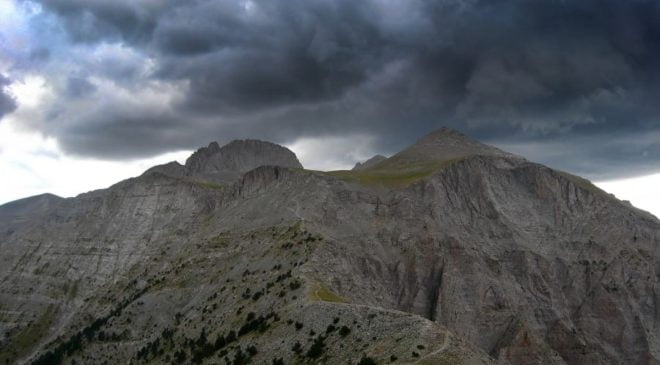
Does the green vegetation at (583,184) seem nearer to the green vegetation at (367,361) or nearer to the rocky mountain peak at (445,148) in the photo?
the rocky mountain peak at (445,148)

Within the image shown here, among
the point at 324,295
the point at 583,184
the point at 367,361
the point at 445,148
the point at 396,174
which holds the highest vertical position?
the point at 445,148

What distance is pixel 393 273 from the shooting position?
375 ft

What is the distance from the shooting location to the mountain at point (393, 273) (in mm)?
93875

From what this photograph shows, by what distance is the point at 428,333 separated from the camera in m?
57.0

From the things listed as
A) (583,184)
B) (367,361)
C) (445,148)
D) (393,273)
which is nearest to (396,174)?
(445,148)

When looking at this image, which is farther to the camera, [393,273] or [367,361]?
[393,273]

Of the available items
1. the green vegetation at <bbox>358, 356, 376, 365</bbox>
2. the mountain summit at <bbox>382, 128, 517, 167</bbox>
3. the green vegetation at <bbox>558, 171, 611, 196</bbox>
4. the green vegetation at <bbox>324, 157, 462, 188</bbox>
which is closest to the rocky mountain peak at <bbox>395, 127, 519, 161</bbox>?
the mountain summit at <bbox>382, 128, 517, 167</bbox>

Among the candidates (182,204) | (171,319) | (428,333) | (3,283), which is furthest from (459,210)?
(3,283)

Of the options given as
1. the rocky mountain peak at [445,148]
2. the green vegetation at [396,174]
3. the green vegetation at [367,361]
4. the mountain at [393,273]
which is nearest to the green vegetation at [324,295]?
the mountain at [393,273]

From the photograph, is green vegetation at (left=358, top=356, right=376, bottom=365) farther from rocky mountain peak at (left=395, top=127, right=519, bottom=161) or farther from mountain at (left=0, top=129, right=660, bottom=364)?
rocky mountain peak at (left=395, top=127, right=519, bottom=161)

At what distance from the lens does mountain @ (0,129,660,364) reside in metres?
93.9

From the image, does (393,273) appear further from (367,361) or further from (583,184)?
(583,184)

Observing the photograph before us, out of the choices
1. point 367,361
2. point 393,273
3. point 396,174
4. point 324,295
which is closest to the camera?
point 367,361

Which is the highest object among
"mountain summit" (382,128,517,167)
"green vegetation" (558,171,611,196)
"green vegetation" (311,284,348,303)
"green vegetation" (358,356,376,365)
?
"mountain summit" (382,128,517,167)
